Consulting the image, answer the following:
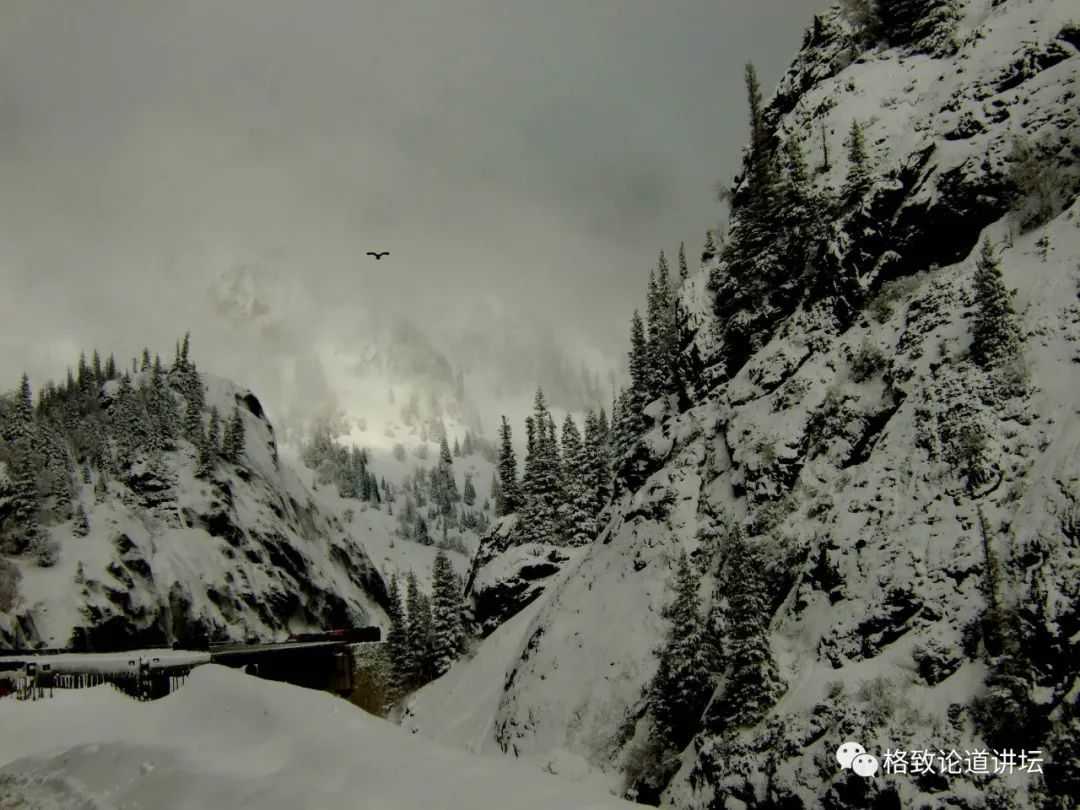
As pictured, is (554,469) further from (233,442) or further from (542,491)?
(233,442)

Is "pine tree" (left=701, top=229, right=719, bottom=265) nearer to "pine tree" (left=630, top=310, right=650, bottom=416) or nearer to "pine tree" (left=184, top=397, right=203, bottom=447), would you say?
"pine tree" (left=630, top=310, right=650, bottom=416)

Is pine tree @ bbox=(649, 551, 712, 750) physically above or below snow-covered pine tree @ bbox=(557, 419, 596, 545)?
below

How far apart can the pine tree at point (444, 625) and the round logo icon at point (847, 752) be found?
48.7 meters

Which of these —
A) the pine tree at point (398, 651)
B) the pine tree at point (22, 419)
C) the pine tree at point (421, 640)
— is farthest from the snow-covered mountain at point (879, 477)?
the pine tree at point (22, 419)

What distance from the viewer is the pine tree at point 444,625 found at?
6638 cm

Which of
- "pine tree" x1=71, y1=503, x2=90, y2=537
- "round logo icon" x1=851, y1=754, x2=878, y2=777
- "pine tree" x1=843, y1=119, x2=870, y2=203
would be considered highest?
"pine tree" x1=843, y1=119, x2=870, y2=203

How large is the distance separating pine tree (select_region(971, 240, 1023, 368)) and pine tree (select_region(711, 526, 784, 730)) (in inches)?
465

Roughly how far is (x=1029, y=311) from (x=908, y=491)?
7769 millimetres

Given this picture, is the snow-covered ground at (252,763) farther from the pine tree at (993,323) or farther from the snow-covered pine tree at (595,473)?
the snow-covered pine tree at (595,473)

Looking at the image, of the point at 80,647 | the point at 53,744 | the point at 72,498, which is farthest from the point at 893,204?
the point at 72,498

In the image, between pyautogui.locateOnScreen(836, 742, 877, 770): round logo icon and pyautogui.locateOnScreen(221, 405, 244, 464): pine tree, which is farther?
pyautogui.locateOnScreen(221, 405, 244, 464): pine tree

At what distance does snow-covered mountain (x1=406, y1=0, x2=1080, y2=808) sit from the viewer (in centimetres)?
2067

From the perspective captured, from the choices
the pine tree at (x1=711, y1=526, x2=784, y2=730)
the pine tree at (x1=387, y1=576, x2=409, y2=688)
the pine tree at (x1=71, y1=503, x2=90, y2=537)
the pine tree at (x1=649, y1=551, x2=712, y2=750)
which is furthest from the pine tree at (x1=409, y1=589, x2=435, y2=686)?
the pine tree at (x1=711, y1=526, x2=784, y2=730)

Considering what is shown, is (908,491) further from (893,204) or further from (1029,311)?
(893,204)
